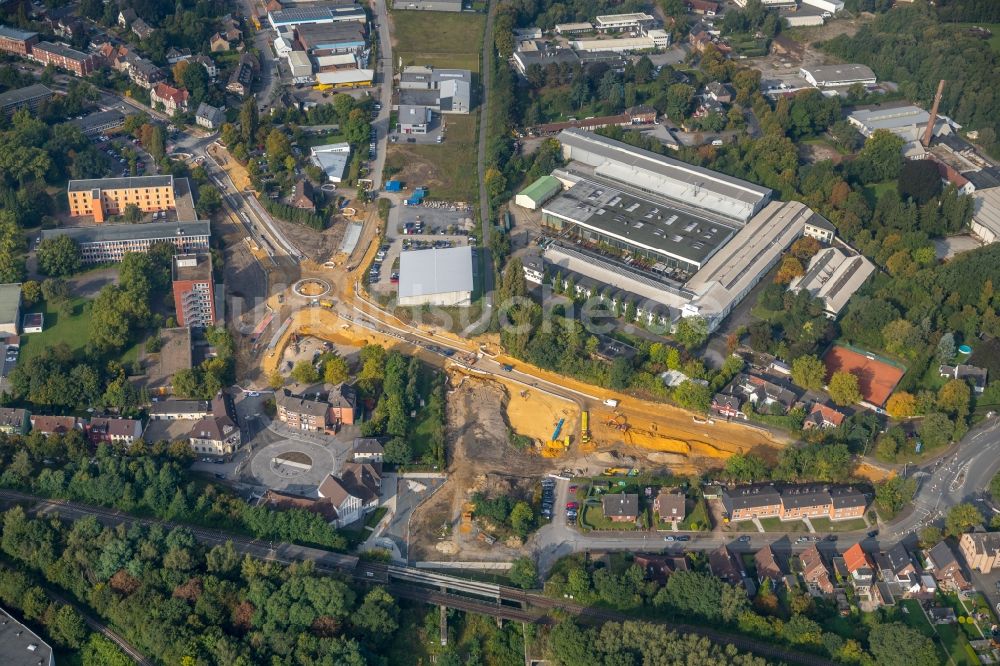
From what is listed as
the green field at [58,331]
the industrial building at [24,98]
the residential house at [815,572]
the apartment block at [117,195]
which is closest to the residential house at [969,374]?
the residential house at [815,572]

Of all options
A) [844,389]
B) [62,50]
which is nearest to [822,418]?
[844,389]

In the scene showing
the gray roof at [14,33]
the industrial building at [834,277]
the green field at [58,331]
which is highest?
the gray roof at [14,33]

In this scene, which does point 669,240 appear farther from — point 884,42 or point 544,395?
point 884,42

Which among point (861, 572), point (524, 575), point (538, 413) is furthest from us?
point (538, 413)

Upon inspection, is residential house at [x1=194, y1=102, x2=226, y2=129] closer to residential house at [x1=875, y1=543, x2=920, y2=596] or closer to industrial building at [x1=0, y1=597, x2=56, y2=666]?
industrial building at [x1=0, y1=597, x2=56, y2=666]

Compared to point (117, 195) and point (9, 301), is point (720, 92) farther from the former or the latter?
point (9, 301)

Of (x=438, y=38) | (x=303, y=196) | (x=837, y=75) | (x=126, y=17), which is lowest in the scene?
(x=303, y=196)

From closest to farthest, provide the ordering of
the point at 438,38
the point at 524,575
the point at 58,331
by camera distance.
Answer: the point at 524,575, the point at 58,331, the point at 438,38

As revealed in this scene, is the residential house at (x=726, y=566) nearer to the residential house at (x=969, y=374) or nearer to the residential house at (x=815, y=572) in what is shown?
the residential house at (x=815, y=572)
